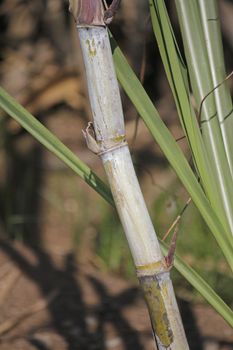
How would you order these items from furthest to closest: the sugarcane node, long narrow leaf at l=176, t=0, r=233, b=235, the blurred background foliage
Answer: the blurred background foliage < long narrow leaf at l=176, t=0, r=233, b=235 < the sugarcane node

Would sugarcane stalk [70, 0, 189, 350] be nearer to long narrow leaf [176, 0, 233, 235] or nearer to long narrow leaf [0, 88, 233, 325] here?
long narrow leaf [0, 88, 233, 325]

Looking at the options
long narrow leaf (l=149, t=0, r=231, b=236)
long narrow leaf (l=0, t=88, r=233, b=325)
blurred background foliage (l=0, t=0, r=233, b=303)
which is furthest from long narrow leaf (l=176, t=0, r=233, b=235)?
blurred background foliage (l=0, t=0, r=233, b=303)

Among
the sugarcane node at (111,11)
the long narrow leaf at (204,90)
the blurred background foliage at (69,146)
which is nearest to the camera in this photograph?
the sugarcane node at (111,11)

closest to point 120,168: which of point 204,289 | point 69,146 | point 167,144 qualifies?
point 167,144

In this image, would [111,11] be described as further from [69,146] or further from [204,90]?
[69,146]

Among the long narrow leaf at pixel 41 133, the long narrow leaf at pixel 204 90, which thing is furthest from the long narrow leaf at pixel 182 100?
the long narrow leaf at pixel 41 133

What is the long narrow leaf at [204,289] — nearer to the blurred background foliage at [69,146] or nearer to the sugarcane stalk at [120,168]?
the sugarcane stalk at [120,168]

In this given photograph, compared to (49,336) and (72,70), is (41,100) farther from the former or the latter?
(49,336)

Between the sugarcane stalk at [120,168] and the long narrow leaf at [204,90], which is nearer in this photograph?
the sugarcane stalk at [120,168]
